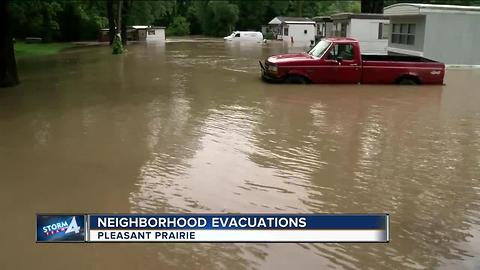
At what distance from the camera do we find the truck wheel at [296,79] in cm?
1630

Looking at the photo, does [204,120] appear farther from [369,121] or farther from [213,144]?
[369,121]

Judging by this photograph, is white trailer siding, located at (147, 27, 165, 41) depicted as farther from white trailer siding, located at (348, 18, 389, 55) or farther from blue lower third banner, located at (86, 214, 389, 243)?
blue lower third banner, located at (86, 214, 389, 243)

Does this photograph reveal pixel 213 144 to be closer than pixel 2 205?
No

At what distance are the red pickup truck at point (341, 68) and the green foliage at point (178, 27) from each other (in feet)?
242

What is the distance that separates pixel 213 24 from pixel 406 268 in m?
86.0

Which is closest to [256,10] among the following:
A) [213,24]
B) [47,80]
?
[213,24]

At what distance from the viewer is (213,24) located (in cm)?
8788

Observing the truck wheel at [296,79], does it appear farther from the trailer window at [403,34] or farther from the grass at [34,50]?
the grass at [34,50]

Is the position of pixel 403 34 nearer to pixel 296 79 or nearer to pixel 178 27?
pixel 296 79

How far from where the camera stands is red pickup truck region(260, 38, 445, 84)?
16.2m

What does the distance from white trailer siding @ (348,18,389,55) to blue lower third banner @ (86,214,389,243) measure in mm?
32668

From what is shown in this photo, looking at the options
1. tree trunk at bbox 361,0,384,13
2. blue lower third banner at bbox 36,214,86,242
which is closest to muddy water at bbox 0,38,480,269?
blue lower third banner at bbox 36,214,86,242

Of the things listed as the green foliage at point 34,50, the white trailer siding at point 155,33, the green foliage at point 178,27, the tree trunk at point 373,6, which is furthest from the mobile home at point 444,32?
the green foliage at point 178,27

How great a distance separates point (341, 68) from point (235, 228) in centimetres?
1291
